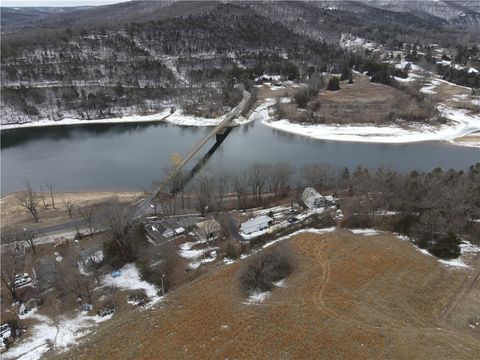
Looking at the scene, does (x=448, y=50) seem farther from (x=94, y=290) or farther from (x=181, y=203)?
A: (x=94, y=290)

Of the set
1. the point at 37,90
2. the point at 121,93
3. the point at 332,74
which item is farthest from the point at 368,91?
the point at 37,90

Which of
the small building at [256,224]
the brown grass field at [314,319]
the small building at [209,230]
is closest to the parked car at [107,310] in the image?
the brown grass field at [314,319]

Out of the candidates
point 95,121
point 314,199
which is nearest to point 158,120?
point 95,121

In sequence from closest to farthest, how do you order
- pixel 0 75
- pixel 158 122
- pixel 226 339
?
pixel 226 339, pixel 158 122, pixel 0 75

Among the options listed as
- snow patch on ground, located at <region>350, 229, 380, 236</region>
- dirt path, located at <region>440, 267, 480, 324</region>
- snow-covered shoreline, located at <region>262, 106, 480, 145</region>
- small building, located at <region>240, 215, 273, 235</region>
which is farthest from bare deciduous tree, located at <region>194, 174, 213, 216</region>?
snow-covered shoreline, located at <region>262, 106, 480, 145</region>

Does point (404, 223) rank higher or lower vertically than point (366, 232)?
higher

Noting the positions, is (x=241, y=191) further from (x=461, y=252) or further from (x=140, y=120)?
(x=140, y=120)
